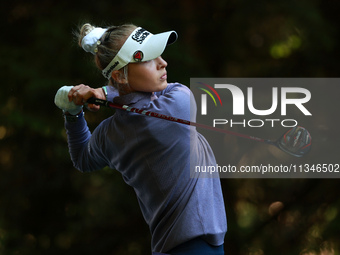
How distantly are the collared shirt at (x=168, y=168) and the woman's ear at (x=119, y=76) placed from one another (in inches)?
2.2

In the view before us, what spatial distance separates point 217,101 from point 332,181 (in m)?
0.81

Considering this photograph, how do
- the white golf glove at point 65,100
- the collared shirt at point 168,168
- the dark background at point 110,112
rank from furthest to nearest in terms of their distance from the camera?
the dark background at point 110,112
the white golf glove at point 65,100
the collared shirt at point 168,168

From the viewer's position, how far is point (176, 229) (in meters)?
1.59

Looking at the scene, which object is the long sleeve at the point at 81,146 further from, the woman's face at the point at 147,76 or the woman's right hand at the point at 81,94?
the woman's face at the point at 147,76

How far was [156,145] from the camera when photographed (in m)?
1.63

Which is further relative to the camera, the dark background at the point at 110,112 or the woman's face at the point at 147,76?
the dark background at the point at 110,112

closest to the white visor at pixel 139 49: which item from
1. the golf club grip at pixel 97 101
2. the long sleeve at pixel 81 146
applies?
the golf club grip at pixel 97 101

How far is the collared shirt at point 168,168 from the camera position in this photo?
5.24ft

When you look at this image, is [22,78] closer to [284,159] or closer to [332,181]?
[284,159]


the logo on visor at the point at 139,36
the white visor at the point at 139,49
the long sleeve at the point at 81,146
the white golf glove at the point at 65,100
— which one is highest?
the logo on visor at the point at 139,36

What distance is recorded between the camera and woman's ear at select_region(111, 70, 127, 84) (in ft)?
5.56

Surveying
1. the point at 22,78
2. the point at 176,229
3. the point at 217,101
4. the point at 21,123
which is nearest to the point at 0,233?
the point at 21,123

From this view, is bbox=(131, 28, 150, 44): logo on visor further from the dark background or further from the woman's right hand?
the dark background

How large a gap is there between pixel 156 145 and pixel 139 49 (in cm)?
27
